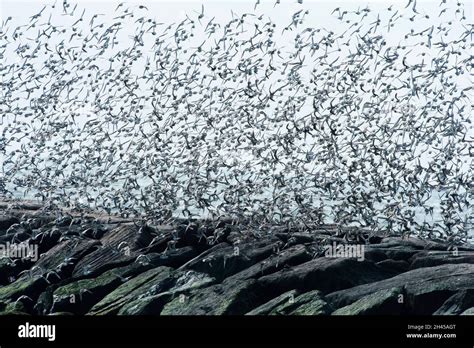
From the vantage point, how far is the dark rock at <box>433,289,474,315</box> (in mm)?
16156

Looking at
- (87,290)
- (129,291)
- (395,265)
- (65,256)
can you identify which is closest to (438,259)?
(395,265)

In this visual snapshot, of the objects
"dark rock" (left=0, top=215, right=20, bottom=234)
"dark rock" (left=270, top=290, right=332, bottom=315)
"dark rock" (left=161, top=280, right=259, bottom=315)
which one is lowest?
"dark rock" (left=270, top=290, right=332, bottom=315)

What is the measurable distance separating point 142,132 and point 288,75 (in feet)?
13.3

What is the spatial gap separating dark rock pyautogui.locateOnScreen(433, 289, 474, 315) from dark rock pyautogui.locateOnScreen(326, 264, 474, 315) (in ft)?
0.66

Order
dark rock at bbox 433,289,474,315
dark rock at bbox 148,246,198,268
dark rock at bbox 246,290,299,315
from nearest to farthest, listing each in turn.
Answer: dark rock at bbox 433,289,474,315
dark rock at bbox 246,290,299,315
dark rock at bbox 148,246,198,268

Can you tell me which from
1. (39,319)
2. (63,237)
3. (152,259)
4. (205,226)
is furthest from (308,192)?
(39,319)

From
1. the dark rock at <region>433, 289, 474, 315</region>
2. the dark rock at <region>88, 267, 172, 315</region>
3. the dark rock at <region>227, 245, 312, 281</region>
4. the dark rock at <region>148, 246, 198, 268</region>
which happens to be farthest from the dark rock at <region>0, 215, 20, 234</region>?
the dark rock at <region>433, 289, 474, 315</region>

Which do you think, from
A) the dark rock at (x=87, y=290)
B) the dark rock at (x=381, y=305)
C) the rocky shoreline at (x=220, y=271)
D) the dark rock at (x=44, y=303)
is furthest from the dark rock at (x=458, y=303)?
the dark rock at (x=44, y=303)

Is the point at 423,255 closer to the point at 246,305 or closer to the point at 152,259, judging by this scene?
the point at 246,305

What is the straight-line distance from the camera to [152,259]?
815 inches

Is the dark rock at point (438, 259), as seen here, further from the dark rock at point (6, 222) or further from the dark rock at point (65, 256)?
the dark rock at point (6, 222)

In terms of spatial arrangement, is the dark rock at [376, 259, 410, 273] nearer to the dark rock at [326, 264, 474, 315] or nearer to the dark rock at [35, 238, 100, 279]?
the dark rock at [326, 264, 474, 315]

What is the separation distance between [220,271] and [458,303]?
17.9 ft

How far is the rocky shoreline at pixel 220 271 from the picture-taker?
675 inches
